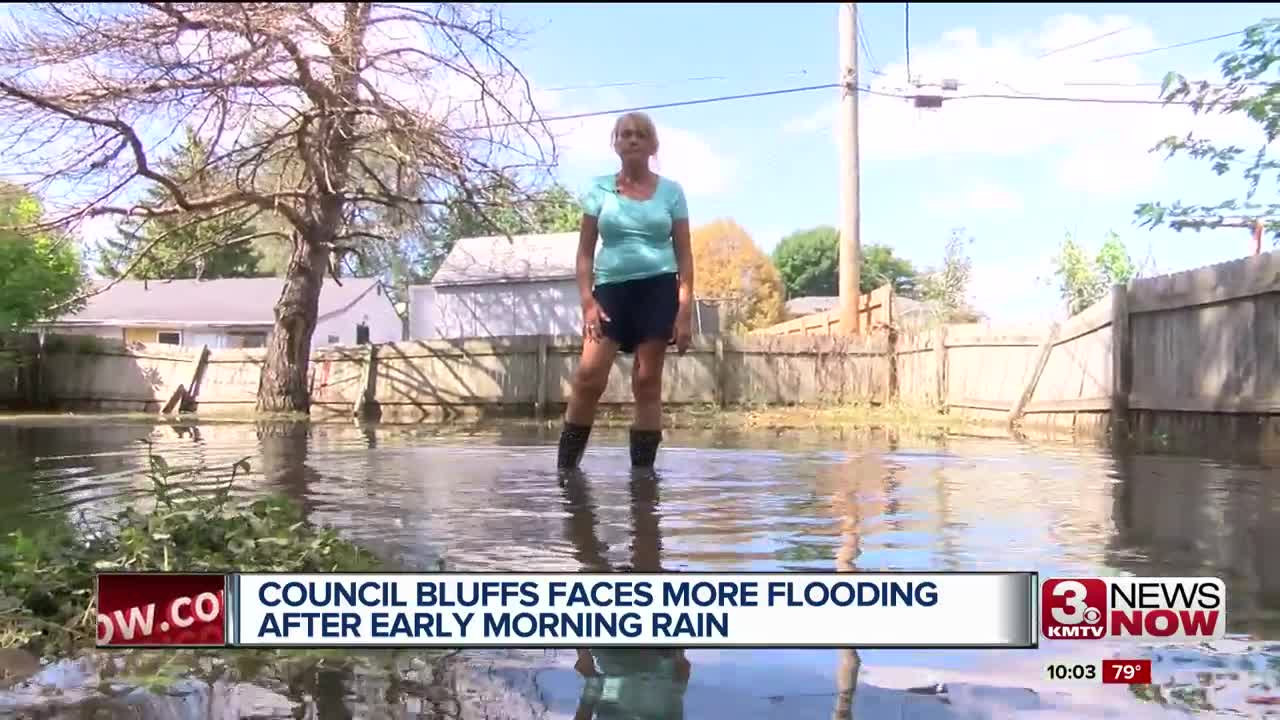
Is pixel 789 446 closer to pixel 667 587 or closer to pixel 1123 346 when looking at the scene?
pixel 1123 346

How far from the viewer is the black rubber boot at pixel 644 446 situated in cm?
517

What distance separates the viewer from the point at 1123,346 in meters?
8.70

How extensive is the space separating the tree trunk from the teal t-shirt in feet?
38.8

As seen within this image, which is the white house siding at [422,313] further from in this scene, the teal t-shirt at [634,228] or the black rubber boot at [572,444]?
the teal t-shirt at [634,228]

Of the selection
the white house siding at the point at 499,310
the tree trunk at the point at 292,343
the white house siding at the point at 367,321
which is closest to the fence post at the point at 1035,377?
the tree trunk at the point at 292,343

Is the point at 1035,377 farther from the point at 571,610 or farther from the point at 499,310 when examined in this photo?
the point at 499,310

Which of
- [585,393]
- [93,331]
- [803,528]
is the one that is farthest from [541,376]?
[803,528]

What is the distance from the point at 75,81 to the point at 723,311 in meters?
18.4

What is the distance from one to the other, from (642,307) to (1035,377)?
25.4 ft

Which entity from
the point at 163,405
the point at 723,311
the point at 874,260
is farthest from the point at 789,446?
the point at 874,260

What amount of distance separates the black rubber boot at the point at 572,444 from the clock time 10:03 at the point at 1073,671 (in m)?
3.15

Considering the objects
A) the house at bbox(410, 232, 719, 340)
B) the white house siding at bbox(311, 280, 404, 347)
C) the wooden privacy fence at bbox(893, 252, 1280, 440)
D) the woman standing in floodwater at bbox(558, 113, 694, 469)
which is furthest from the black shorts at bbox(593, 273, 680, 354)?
the white house siding at bbox(311, 280, 404, 347)

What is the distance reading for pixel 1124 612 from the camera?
7.88 feet

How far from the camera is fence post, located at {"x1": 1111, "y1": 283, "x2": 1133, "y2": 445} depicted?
28.4 feet
